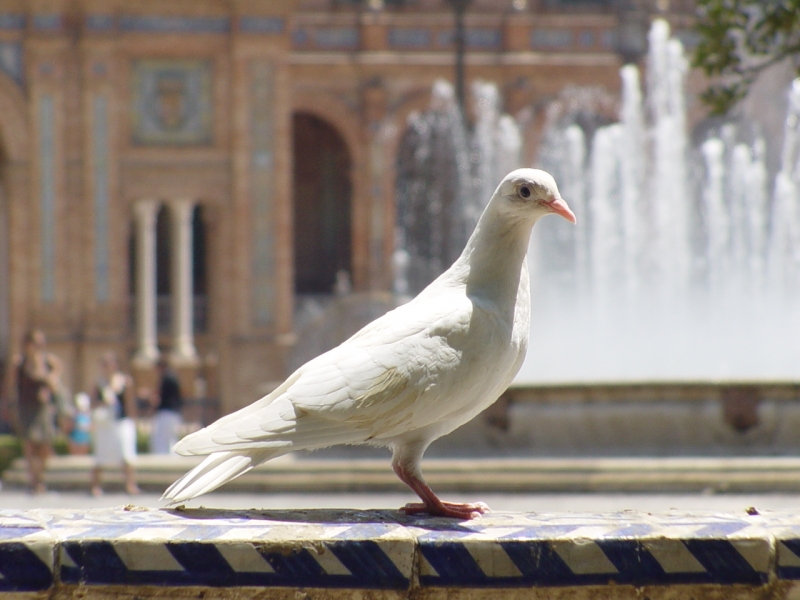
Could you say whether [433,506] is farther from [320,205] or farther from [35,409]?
[320,205]

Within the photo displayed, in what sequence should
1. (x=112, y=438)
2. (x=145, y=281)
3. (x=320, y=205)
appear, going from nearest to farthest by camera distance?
1. (x=112, y=438)
2. (x=145, y=281)
3. (x=320, y=205)

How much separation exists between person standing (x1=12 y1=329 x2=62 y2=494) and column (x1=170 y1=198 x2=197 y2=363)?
9.95m

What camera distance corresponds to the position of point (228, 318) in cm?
2139

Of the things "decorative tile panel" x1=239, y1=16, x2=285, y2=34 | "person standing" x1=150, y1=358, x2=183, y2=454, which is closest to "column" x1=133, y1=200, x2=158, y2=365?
"decorative tile panel" x1=239, y1=16, x2=285, y2=34

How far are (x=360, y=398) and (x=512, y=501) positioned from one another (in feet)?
16.8

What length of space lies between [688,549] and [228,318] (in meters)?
19.0

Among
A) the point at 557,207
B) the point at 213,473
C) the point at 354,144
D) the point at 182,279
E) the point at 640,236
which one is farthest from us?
the point at 354,144

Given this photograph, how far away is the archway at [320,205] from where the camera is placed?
28.4 metres

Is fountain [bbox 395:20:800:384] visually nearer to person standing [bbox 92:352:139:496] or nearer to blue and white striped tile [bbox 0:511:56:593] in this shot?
person standing [bbox 92:352:139:496]

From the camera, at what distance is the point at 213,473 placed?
2.97 meters

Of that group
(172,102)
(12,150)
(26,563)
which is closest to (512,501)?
(26,563)

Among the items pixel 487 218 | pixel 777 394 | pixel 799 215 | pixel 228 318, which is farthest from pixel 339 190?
pixel 487 218

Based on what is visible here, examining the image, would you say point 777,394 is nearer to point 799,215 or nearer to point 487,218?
point 487,218

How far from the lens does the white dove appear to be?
2.98 metres
